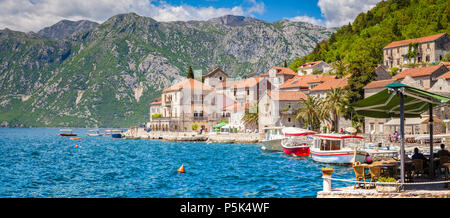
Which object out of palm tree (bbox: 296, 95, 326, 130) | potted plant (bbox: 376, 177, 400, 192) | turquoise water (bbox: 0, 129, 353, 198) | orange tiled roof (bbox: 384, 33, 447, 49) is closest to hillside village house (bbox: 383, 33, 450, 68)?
orange tiled roof (bbox: 384, 33, 447, 49)

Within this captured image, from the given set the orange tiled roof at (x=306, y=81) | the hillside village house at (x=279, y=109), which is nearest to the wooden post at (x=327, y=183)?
the hillside village house at (x=279, y=109)

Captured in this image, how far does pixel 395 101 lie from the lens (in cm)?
1700

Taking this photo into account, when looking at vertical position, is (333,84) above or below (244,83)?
below

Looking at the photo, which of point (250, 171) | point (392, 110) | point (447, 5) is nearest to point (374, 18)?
point (447, 5)

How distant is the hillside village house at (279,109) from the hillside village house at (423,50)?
1057 inches

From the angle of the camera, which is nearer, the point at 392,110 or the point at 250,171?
the point at 392,110

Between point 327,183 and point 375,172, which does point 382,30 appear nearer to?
point 375,172

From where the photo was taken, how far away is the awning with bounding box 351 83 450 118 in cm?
1478

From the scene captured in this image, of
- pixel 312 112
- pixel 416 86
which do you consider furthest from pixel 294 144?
pixel 312 112

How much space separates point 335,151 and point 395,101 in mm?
19644
